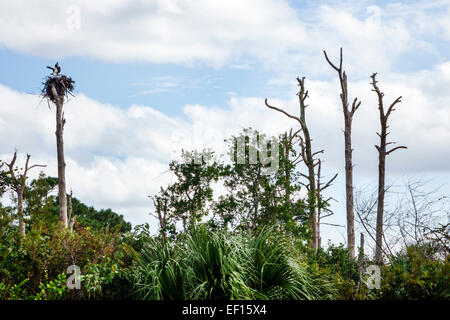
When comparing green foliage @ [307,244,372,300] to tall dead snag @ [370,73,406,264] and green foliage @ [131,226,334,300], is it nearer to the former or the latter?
green foliage @ [131,226,334,300]

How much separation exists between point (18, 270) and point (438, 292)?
619 cm

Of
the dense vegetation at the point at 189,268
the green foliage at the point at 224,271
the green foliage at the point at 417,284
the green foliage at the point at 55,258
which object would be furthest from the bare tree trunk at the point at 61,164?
the green foliage at the point at 417,284

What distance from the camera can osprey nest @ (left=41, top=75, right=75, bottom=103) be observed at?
19.5 meters

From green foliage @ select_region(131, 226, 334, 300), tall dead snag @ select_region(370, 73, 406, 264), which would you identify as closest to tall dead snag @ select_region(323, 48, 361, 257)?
tall dead snag @ select_region(370, 73, 406, 264)

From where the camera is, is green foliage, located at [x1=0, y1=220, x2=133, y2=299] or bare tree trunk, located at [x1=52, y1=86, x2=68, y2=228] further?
bare tree trunk, located at [x1=52, y1=86, x2=68, y2=228]

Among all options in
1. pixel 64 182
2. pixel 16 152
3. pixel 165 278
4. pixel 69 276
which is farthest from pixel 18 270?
pixel 16 152

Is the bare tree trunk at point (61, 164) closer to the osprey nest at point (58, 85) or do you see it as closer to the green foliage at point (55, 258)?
the osprey nest at point (58, 85)

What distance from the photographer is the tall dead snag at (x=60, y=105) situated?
62.5ft

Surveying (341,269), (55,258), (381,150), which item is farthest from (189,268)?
(381,150)

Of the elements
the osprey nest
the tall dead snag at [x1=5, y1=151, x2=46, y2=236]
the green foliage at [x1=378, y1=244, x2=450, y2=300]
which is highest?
the osprey nest

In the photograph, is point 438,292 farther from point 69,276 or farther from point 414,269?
point 69,276

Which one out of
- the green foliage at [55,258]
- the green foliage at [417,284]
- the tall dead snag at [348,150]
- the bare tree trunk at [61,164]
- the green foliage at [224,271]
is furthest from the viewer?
the bare tree trunk at [61,164]

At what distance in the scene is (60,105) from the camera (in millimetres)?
19469
